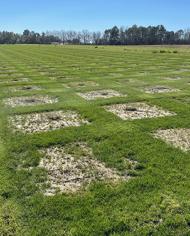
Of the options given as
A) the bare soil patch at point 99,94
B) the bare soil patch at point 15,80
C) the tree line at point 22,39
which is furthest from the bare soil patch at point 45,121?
the tree line at point 22,39

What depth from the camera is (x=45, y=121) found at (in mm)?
10516

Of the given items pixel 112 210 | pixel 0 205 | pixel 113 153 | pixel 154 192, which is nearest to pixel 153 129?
pixel 113 153

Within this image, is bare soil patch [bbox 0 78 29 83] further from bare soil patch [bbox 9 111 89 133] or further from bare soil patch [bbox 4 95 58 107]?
bare soil patch [bbox 9 111 89 133]

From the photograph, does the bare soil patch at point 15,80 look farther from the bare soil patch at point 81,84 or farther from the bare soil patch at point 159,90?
the bare soil patch at point 159,90

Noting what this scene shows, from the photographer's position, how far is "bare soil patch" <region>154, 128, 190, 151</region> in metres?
8.06

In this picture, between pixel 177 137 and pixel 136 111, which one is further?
pixel 136 111

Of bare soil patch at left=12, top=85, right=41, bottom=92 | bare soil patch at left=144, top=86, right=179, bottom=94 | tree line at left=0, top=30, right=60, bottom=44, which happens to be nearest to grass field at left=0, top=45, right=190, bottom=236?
bare soil patch at left=144, top=86, right=179, bottom=94

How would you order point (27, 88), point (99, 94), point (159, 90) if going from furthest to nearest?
point (27, 88)
point (159, 90)
point (99, 94)

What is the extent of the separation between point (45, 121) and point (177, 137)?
13.5ft

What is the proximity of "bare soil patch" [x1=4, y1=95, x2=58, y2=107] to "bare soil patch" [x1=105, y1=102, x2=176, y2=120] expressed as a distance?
9.09 ft

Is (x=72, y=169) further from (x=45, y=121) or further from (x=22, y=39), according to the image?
(x=22, y=39)

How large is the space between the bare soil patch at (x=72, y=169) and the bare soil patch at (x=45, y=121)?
1845 mm

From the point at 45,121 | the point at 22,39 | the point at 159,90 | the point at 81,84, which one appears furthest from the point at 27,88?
the point at 22,39

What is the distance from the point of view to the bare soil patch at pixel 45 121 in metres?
9.80
